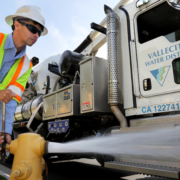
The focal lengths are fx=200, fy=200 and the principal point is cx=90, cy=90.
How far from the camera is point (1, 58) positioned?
251 centimetres

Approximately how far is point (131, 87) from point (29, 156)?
5.89 feet

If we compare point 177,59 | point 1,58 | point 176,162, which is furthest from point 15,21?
point 176,162

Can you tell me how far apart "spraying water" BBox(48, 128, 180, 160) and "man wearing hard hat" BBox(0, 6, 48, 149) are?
0.83 meters

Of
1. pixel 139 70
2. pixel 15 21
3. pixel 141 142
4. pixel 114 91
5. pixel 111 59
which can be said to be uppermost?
pixel 15 21

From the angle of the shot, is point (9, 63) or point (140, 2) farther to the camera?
point (140, 2)

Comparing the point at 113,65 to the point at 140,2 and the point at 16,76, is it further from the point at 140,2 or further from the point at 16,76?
the point at 16,76

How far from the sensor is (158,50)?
2.85m

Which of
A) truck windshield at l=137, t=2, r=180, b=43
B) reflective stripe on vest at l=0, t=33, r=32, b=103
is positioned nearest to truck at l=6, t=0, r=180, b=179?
truck windshield at l=137, t=2, r=180, b=43

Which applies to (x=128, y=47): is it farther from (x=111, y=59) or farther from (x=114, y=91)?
(x=114, y=91)

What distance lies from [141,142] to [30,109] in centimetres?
405

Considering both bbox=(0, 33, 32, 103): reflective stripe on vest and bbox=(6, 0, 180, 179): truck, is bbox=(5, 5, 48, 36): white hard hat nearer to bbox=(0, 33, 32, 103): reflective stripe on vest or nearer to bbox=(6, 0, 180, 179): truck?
bbox=(0, 33, 32, 103): reflective stripe on vest

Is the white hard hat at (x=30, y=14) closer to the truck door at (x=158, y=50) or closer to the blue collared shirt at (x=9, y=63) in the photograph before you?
the blue collared shirt at (x=9, y=63)

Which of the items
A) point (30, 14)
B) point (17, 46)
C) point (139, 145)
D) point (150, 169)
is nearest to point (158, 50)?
point (139, 145)

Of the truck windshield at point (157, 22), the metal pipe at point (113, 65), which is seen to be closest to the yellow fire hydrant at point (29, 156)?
the metal pipe at point (113, 65)
